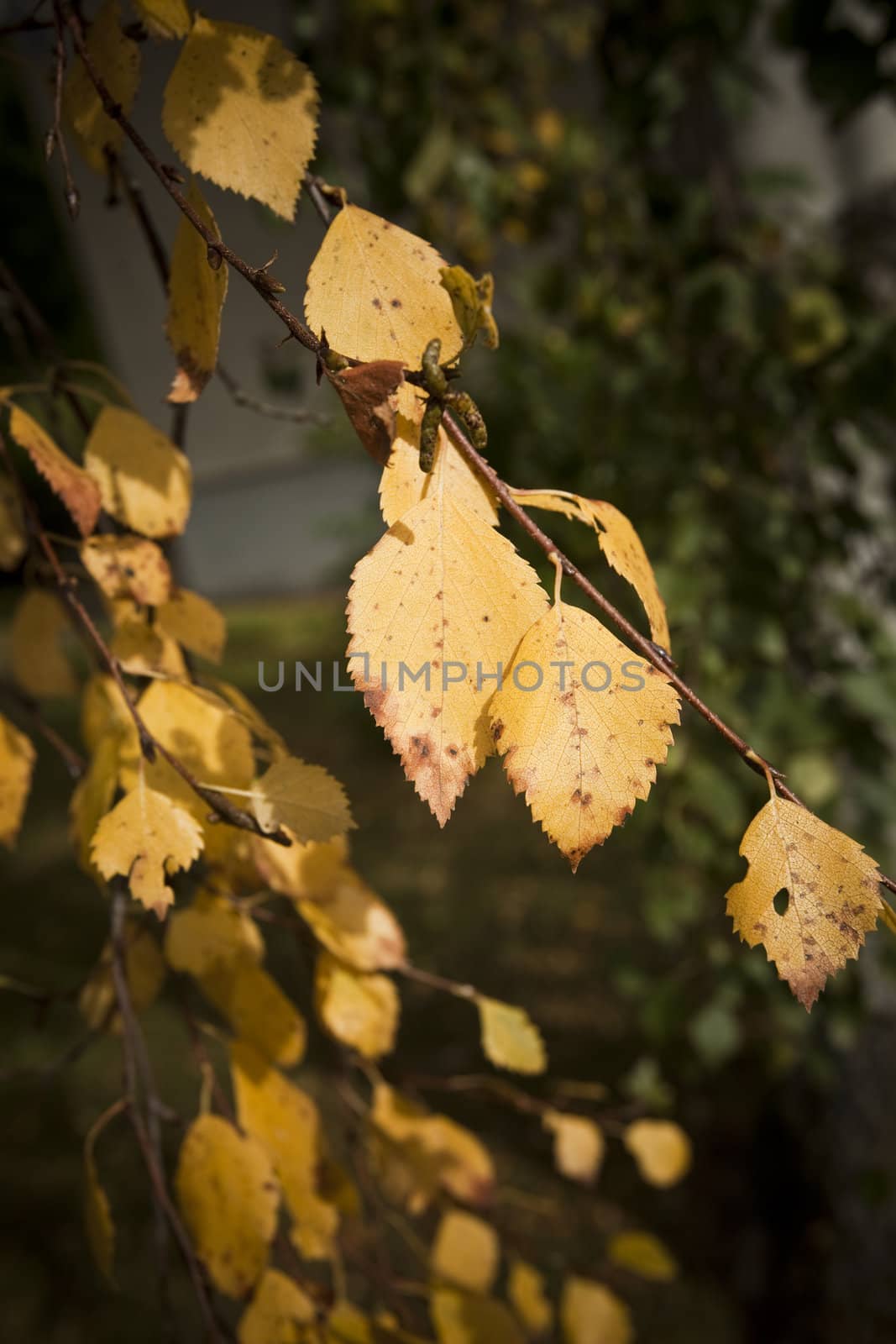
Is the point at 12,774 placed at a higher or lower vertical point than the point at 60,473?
lower

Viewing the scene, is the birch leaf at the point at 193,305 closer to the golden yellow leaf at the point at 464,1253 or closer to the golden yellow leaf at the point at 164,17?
the golden yellow leaf at the point at 164,17

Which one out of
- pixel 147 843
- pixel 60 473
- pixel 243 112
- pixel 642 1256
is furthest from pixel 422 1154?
pixel 243 112

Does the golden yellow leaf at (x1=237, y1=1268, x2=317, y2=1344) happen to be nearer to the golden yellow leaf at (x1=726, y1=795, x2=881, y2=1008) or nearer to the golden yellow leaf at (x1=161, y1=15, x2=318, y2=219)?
the golden yellow leaf at (x1=726, y1=795, x2=881, y2=1008)

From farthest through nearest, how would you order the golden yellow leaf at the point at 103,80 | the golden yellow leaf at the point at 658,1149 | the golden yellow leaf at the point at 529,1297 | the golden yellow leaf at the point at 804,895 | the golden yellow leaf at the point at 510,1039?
the golden yellow leaf at the point at 658,1149
the golden yellow leaf at the point at 529,1297
the golden yellow leaf at the point at 510,1039
the golden yellow leaf at the point at 103,80
the golden yellow leaf at the point at 804,895

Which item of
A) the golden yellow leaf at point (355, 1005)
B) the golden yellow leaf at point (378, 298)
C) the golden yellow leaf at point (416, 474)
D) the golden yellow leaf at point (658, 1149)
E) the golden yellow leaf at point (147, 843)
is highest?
the golden yellow leaf at point (378, 298)

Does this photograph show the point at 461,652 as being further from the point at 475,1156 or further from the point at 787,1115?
the point at 787,1115

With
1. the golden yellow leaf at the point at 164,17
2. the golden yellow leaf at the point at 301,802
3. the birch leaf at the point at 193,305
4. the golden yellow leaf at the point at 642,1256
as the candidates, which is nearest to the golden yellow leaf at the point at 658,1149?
the golden yellow leaf at the point at 642,1256

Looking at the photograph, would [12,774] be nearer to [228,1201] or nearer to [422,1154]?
[228,1201]

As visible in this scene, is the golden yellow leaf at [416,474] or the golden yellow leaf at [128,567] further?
the golden yellow leaf at [128,567]
